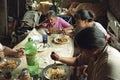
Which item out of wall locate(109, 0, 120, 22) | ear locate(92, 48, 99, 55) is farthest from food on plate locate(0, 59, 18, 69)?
wall locate(109, 0, 120, 22)

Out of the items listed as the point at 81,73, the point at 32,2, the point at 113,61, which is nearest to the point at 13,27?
the point at 32,2

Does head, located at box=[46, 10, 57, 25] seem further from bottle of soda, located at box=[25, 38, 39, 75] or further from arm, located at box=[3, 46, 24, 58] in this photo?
bottle of soda, located at box=[25, 38, 39, 75]

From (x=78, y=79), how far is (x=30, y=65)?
32.8 inches

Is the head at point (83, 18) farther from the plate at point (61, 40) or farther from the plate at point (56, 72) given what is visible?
the plate at point (56, 72)

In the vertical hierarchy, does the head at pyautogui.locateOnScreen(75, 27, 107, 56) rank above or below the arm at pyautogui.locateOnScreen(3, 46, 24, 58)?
above

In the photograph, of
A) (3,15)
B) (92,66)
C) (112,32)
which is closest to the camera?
(92,66)

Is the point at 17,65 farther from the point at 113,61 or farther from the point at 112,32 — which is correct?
the point at 112,32

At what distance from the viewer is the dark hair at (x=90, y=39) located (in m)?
2.28

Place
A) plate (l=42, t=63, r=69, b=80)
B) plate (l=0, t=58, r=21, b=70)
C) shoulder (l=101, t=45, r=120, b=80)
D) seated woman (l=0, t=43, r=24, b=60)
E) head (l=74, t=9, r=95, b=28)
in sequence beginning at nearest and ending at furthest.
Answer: shoulder (l=101, t=45, r=120, b=80), plate (l=42, t=63, r=69, b=80), plate (l=0, t=58, r=21, b=70), seated woman (l=0, t=43, r=24, b=60), head (l=74, t=9, r=95, b=28)

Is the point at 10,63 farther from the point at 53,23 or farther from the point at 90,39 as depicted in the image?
the point at 53,23

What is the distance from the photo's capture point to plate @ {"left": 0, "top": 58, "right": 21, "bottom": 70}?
9.69 ft

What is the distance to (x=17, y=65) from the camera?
9.86ft

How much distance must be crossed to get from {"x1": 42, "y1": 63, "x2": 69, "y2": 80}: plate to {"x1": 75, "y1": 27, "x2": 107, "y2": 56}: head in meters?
0.55

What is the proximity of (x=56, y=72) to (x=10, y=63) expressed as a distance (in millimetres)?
581
